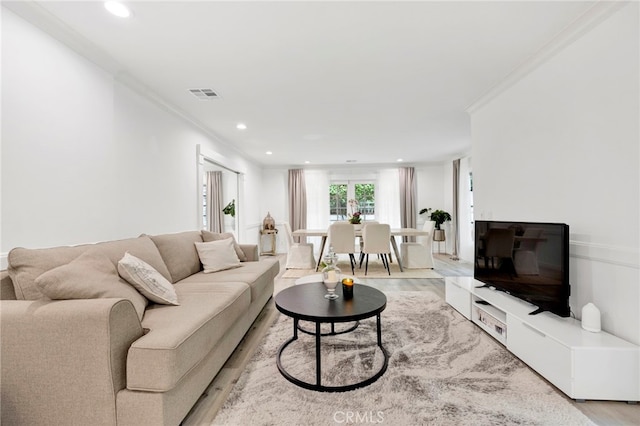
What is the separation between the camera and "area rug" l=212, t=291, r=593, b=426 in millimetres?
1563

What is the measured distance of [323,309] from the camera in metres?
1.97

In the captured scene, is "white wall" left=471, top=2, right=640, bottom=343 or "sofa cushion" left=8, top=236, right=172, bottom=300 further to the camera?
"white wall" left=471, top=2, right=640, bottom=343

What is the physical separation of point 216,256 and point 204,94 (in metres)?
1.78

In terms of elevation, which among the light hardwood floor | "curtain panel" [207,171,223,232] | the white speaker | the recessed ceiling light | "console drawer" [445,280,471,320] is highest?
the recessed ceiling light

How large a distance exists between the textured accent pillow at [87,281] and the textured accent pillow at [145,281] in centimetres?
4

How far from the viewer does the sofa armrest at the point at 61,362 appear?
1.28 metres

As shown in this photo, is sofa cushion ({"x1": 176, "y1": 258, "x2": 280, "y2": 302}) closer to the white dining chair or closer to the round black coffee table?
the round black coffee table

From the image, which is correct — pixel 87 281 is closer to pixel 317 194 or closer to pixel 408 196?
pixel 317 194

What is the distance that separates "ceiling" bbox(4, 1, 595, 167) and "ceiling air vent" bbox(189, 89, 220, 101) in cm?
7

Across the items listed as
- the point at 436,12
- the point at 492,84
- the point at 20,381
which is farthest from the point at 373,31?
the point at 20,381

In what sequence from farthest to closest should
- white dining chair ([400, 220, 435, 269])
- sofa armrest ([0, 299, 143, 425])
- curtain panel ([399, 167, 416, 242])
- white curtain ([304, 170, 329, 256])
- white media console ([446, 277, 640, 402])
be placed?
white curtain ([304, 170, 329, 256]) → curtain panel ([399, 167, 416, 242]) → white dining chair ([400, 220, 435, 269]) → white media console ([446, 277, 640, 402]) → sofa armrest ([0, 299, 143, 425])

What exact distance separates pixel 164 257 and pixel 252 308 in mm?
969

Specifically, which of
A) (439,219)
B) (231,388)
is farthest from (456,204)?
(231,388)

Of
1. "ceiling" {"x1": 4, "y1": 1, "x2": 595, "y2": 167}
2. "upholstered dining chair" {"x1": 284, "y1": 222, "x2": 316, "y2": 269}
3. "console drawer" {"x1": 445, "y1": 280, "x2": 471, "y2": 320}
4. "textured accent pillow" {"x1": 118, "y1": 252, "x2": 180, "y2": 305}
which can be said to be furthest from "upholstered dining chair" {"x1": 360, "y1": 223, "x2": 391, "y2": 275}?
"textured accent pillow" {"x1": 118, "y1": 252, "x2": 180, "y2": 305}
